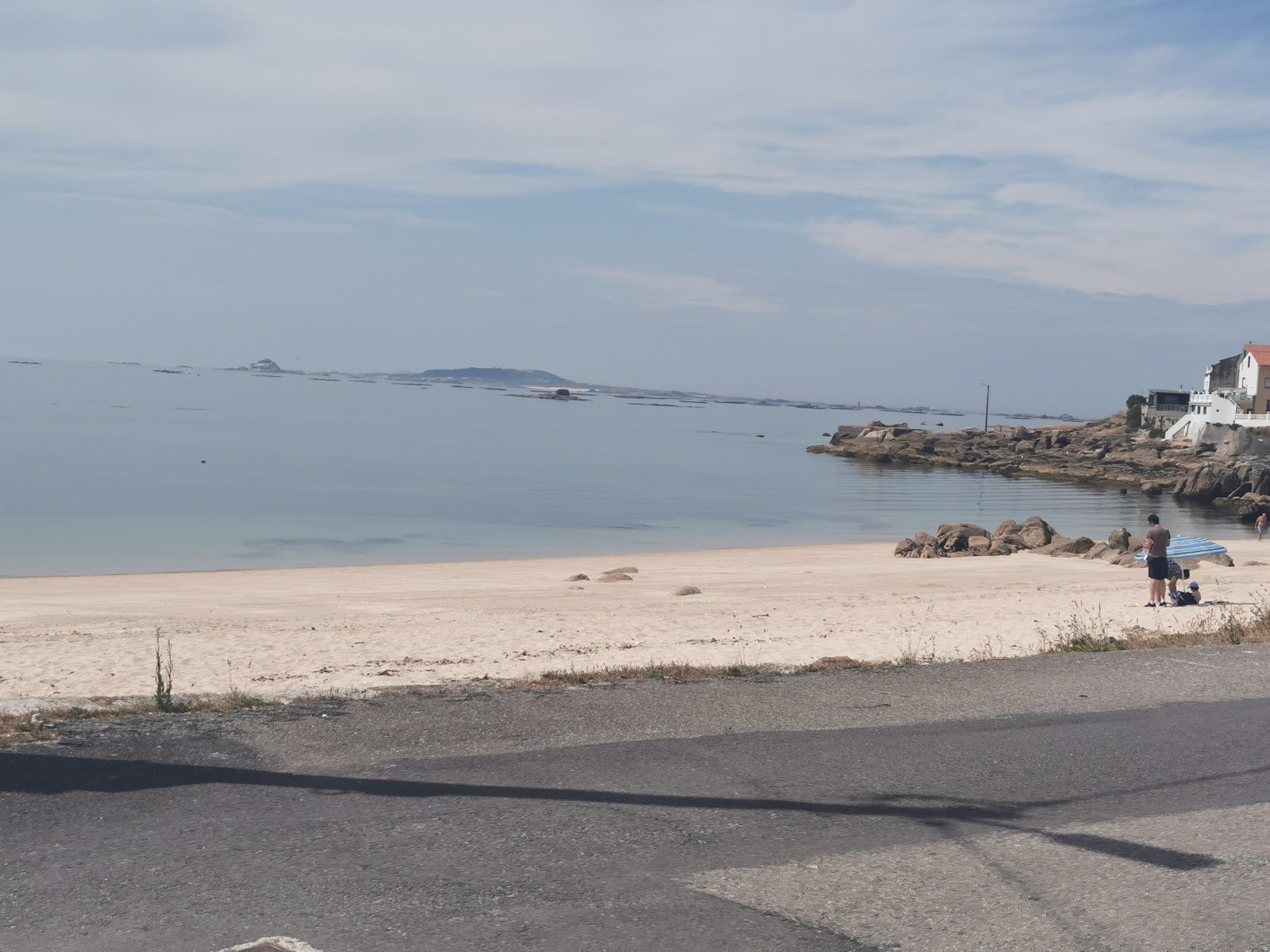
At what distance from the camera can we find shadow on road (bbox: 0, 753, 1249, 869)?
6461 mm

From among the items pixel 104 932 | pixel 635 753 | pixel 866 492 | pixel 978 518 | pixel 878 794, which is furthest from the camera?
pixel 866 492

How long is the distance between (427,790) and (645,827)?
1287 millimetres

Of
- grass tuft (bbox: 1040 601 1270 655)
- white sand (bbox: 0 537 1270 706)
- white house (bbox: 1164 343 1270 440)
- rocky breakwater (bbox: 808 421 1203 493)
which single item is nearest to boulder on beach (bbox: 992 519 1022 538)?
white sand (bbox: 0 537 1270 706)

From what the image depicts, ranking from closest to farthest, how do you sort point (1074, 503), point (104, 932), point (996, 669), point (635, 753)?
point (104, 932) < point (635, 753) < point (996, 669) < point (1074, 503)

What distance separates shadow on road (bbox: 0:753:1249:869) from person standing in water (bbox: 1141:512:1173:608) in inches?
468

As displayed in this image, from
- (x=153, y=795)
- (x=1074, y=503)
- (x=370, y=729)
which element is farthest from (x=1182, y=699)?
(x=1074, y=503)

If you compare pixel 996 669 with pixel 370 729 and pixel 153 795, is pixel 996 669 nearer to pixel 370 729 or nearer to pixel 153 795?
pixel 370 729

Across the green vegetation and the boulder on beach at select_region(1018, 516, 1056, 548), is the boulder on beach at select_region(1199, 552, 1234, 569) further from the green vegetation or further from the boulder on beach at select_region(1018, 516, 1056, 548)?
the green vegetation

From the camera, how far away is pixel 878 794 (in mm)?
6836

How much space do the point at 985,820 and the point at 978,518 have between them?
45.6m

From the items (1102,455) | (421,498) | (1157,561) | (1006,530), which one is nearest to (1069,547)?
(1006,530)

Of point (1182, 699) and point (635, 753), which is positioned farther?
point (1182, 699)

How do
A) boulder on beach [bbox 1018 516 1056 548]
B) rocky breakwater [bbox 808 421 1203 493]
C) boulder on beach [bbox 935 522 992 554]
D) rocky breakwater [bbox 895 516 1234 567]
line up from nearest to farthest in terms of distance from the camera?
rocky breakwater [bbox 895 516 1234 567]
boulder on beach [bbox 935 522 992 554]
boulder on beach [bbox 1018 516 1056 548]
rocky breakwater [bbox 808 421 1203 493]

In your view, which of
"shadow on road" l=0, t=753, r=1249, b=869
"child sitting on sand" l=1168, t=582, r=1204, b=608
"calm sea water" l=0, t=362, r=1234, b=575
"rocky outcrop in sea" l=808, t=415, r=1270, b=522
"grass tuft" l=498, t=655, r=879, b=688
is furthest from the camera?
"rocky outcrop in sea" l=808, t=415, r=1270, b=522
